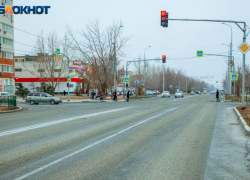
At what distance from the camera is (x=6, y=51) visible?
5341 centimetres

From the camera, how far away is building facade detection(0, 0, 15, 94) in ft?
170

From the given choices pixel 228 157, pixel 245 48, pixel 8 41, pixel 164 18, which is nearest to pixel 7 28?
pixel 8 41

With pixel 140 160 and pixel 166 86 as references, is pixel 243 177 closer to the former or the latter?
pixel 140 160

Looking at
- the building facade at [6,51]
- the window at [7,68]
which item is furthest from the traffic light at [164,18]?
the window at [7,68]

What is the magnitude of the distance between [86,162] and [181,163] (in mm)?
2178

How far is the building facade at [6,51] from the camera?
51791 mm

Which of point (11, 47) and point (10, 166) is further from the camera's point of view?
point (11, 47)

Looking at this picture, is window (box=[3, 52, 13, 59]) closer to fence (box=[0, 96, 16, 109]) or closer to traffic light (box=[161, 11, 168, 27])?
fence (box=[0, 96, 16, 109])

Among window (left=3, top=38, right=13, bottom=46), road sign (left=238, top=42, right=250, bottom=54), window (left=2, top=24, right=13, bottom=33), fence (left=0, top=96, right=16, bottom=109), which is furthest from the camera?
window (left=3, top=38, right=13, bottom=46)

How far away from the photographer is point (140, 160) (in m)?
6.34

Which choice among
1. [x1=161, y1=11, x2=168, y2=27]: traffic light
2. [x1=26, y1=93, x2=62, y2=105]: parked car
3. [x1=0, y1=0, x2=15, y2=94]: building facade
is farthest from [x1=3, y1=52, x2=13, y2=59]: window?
[x1=161, y1=11, x2=168, y2=27]: traffic light

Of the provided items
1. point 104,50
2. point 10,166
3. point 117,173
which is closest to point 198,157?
point 117,173

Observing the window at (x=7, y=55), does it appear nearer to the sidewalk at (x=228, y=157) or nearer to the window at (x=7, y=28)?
the window at (x=7, y=28)

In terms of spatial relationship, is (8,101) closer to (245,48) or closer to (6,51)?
(245,48)
